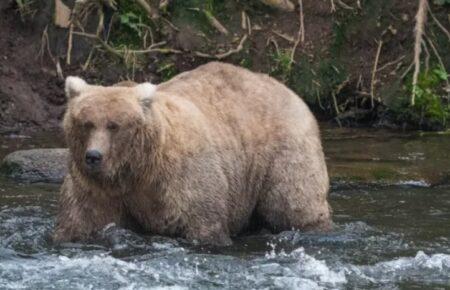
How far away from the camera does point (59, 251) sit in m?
8.30

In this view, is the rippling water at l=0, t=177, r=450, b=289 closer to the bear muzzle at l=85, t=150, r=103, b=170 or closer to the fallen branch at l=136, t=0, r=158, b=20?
the bear muzzle at l=85, t=150, r=103, b=170

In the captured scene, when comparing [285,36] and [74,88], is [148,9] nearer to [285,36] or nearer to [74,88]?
[285,36]

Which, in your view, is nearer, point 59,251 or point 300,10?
point 59,251

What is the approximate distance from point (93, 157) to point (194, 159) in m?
0.96

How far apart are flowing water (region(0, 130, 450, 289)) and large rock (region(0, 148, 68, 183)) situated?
3.93 feet

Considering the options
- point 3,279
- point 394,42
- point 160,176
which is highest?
point 394,42

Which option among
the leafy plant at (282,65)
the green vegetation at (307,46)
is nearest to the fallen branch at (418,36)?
the green vegetation at (307,46)

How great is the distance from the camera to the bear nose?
7762 mm

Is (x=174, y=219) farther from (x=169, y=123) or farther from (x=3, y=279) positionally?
(x=3, y=279)

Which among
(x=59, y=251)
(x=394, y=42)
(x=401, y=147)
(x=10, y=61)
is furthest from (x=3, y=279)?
(x=394, y=42)

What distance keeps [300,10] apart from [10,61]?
11.2ft

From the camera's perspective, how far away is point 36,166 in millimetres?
11477

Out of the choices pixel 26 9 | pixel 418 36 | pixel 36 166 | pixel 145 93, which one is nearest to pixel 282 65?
pixel 418 36

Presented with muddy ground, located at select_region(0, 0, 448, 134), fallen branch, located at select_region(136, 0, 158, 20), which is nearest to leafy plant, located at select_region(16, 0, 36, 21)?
muddy ground, located at select_region(0, 0, 448, 134)
